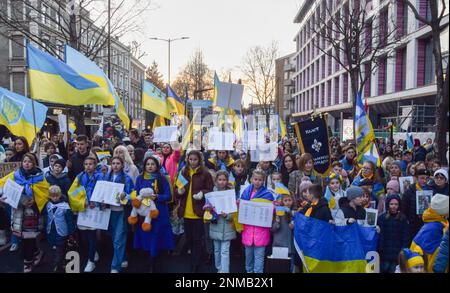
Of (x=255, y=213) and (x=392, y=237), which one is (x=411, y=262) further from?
(x=255, y=213)

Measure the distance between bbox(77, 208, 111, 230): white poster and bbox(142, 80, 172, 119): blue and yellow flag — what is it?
179 inches

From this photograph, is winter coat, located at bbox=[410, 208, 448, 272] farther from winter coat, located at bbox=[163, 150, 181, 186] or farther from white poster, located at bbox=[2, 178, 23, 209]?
white poster, located at bbox=[2, 178, 23, 209]

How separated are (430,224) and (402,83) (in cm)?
2674

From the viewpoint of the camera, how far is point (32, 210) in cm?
567

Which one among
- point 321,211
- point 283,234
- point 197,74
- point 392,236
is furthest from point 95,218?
point 197,74

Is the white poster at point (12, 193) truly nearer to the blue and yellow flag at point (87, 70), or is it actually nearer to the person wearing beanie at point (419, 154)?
the blue and yellow flag at point (87, 70)

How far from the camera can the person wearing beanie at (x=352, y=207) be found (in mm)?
4988

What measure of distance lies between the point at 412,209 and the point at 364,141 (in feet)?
7.62

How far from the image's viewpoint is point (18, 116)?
8.04 meters

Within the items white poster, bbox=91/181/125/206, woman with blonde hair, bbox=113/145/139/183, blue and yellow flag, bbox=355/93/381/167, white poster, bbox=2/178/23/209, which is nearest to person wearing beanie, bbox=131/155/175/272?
white poster, bbox=91/181/125/206

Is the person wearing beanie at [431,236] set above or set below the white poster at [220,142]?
below

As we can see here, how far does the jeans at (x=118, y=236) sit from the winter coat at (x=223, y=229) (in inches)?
50.5

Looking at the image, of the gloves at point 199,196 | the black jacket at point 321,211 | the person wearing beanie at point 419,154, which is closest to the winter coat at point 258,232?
the gloves at point 199,196

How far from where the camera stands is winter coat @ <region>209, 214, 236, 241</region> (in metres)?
5.46
